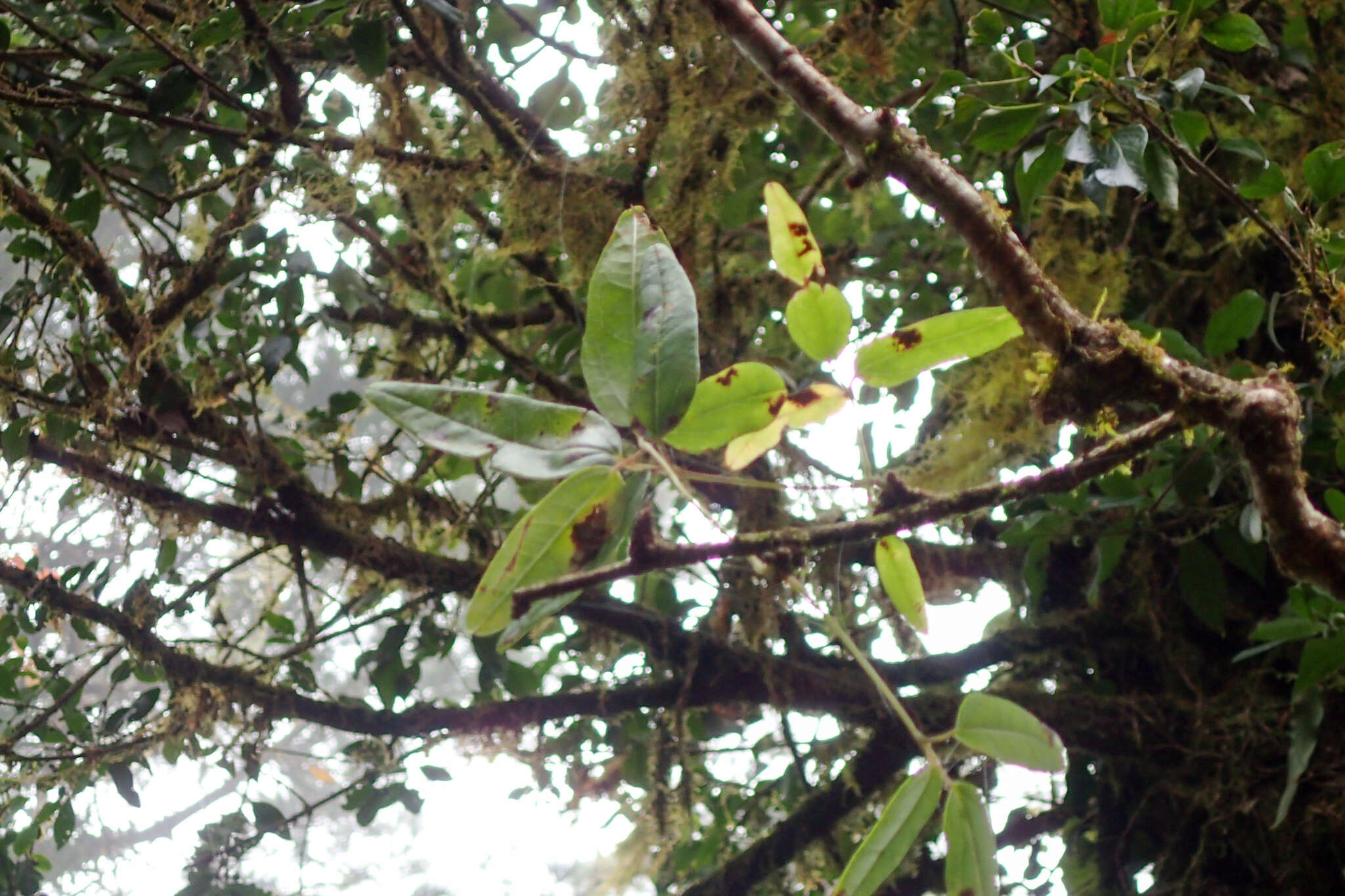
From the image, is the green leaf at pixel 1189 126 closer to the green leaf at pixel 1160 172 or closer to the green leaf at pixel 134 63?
the green leaf at pixel 1160 172

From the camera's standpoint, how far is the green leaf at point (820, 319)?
1.25 feet

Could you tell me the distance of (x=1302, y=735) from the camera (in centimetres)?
77

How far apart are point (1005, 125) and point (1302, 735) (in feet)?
1.71

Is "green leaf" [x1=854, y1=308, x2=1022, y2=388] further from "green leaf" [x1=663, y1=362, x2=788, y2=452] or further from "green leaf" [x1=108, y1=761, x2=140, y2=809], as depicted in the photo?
"green leaf" [x1=108, y1=761, x2=140, y2=809]

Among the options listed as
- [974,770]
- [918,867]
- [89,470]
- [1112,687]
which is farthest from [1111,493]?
[89,470]

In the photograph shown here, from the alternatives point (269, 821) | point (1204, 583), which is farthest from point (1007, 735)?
point (269, 821)

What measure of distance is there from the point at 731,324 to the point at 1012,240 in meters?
0.73

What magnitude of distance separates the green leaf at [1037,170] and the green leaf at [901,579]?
41 cm

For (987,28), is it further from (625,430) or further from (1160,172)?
(625,430)

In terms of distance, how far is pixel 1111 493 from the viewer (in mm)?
906

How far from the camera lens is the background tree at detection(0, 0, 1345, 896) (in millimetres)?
865

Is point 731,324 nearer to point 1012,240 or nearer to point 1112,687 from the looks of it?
point 1112,687

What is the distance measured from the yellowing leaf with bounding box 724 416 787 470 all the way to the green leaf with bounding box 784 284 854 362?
0.03 m

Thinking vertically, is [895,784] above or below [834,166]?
below
